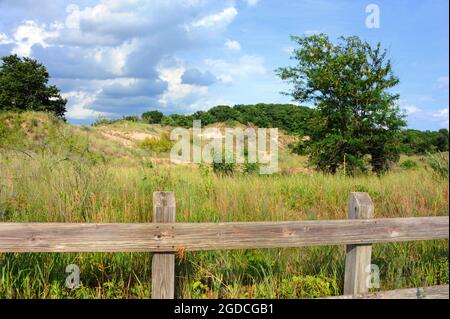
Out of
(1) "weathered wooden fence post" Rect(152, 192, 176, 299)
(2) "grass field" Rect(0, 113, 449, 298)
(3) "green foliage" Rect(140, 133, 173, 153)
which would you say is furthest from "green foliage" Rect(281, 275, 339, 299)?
(3) "green foliage" Rect(140, 133, 173, 153)

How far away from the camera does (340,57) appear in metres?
15.9

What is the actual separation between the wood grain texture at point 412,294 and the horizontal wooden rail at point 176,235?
0.55 meters

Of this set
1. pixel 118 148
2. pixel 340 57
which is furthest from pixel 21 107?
pixel 340 57

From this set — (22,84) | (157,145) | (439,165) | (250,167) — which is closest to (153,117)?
(157,145)

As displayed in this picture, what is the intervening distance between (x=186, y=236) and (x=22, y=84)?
30.6 m

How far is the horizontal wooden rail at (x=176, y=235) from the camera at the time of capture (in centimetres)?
383

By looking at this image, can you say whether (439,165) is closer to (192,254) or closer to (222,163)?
(222,163)

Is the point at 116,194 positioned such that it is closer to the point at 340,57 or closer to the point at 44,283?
the point at 44,283

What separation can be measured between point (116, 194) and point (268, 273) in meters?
2.74

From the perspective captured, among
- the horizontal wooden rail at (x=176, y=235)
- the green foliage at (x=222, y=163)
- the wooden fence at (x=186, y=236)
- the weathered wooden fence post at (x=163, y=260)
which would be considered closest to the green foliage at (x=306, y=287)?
the wooden fence at (x=186, y=236)

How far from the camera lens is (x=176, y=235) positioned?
394 cm

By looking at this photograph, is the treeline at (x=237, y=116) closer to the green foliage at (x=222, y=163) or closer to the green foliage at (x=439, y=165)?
the green foliage at (x=222, y=163)

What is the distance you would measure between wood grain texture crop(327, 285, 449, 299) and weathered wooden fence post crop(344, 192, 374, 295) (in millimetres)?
98

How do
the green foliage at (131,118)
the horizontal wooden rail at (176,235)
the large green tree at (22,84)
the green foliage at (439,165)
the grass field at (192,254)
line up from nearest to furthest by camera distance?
1. the horizontal wooden rail at (176,235)
2. the grass field at (192,254)
3. the green foliage at (439,165)
4. the large green tree at (22,84)
5. the green foliage at (131,118)
